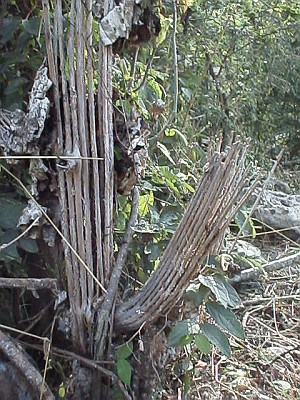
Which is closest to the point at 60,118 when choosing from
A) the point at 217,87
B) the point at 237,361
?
the point at 237,361

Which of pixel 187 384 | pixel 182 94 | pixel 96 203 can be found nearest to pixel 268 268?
pixel 182 94

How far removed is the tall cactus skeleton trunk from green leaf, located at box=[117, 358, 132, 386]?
Answer: 0.25 ft

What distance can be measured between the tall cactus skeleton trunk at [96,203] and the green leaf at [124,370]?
8cm

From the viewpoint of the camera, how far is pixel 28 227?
1.13 metres

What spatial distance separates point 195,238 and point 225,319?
0.53 ft

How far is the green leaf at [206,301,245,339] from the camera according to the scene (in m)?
1.11

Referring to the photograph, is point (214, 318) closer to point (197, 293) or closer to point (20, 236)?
point (197, 293)

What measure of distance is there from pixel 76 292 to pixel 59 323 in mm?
90

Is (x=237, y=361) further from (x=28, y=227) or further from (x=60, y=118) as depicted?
(x=60, y=118)

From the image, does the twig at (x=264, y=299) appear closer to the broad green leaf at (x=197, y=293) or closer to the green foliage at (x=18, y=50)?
the broad green leaf at (x=197, y=293)

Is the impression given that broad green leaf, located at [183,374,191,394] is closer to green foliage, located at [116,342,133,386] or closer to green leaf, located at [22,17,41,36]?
green foliage, located at [116,342,133,386]

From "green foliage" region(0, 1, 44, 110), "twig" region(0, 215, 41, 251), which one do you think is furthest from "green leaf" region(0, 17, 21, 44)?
"twig" region(0, 215, 41, 251)

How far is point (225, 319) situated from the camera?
1.12 meters

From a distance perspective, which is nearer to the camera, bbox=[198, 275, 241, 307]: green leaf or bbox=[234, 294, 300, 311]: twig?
bbox=[198, 275, 241, 307]: green leaf
